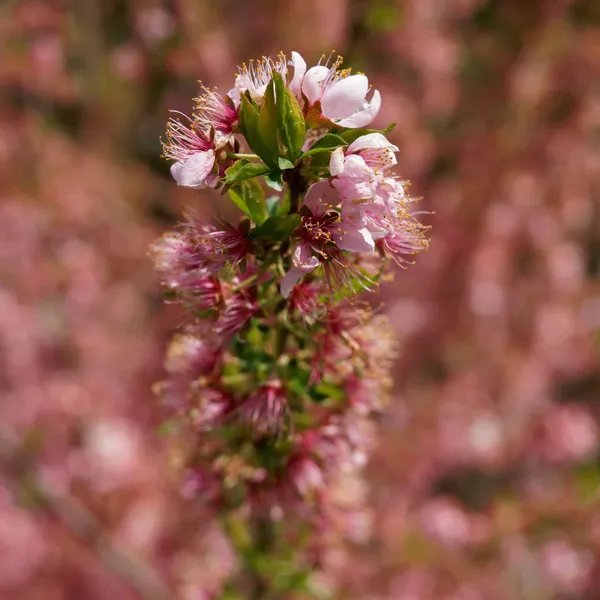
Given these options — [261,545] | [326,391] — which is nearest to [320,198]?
[326,391]

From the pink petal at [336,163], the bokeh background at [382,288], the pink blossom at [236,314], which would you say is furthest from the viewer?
the bokeh background at [382,288]

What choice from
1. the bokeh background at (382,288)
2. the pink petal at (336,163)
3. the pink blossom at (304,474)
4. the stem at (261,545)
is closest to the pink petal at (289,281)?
the pink petal at (336,163)

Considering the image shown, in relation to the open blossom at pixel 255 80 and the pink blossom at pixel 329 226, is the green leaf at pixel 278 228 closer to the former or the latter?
Result: the pink blossom at pixel 329 226

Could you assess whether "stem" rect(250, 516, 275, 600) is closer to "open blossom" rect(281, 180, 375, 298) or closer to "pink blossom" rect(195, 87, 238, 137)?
"open blossom" rect(281, 180, 375, 298)

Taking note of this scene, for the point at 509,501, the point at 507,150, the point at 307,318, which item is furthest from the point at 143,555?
the point at 507,150

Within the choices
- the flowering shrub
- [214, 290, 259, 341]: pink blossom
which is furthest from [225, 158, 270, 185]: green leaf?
[214, 290, 259, 341]: pink blossom

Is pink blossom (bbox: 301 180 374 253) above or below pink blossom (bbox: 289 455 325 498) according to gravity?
above

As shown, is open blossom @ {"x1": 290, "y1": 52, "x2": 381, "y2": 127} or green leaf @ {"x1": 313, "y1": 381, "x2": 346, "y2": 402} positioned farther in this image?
green leaf @ {"x1": 313, "y1": 381, "x2": 346, "y2": 402}

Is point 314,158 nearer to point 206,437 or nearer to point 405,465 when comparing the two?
point 206,437
